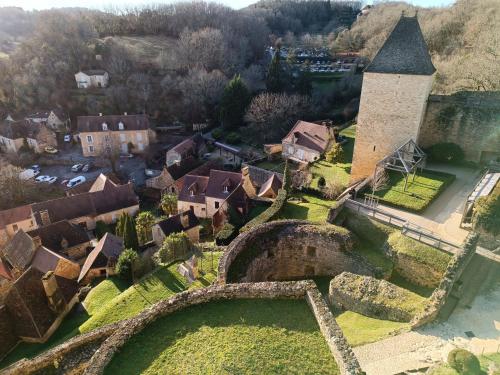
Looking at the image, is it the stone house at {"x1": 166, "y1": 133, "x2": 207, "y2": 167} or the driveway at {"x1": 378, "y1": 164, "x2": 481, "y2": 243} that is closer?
the driveway at {"x1": 378, "y1": 164, "x2": 481, "y2": 243}

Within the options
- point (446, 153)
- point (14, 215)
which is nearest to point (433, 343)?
point (446, 153)

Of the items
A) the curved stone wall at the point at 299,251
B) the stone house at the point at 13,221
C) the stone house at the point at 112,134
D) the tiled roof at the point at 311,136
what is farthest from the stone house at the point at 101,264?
Result: the stone house at the point at 112,134

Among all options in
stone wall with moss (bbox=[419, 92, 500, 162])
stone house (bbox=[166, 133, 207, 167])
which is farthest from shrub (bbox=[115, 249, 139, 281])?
stone wall with moss (bbox=[419, 92, 500, 162])

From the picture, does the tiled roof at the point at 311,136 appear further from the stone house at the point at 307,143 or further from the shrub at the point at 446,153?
the shrub at the point at 446,153

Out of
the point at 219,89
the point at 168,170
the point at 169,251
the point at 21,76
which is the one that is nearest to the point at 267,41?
the point at 219,89

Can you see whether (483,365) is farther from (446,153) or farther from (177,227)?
(177,227)

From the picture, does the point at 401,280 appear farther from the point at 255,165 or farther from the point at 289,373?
the point at 255,165

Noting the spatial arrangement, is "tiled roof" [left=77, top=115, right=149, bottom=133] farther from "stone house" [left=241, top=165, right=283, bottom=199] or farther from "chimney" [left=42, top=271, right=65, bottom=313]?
"chimney" [left=42, top=271, right=65, bottom=313]
